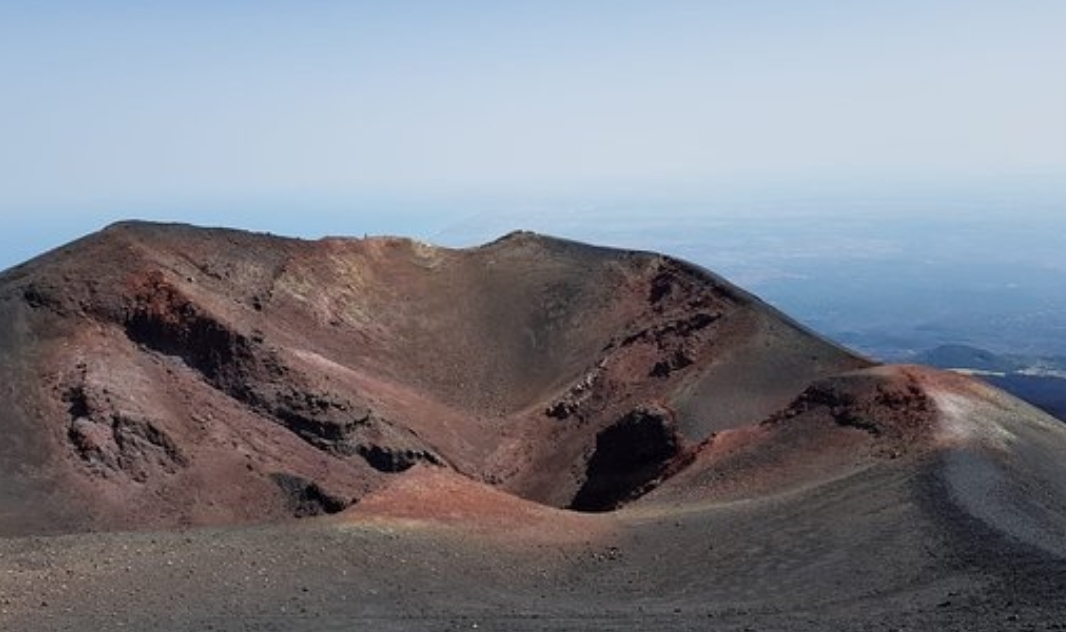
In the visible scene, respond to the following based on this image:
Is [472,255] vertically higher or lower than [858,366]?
higher

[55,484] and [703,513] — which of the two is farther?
[55,484]

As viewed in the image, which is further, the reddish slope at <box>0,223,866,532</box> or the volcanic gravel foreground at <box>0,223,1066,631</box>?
the reddish slope at <box>0,223,866,532</box>

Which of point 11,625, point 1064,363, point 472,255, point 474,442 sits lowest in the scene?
point 1064,363

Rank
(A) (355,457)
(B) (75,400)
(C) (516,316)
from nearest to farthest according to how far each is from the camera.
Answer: (B) (75,400), (A) (355,457), (C) (516,316)

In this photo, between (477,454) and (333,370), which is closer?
(333,370)

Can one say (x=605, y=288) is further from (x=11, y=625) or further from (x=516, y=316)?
(x=11, y=625)

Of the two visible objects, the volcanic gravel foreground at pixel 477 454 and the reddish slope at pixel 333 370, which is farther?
the reddish slope at pixel 333 370

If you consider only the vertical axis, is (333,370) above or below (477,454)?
above

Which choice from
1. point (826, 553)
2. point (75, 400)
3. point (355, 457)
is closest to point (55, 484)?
point (75, 400)
